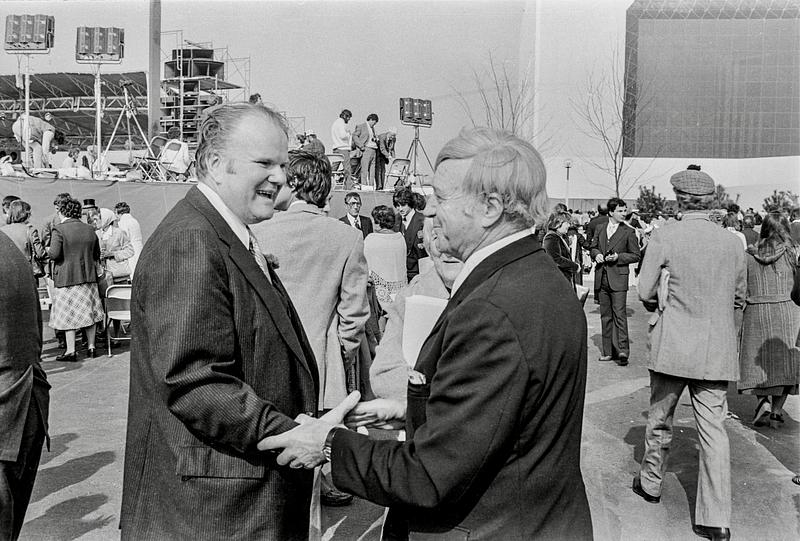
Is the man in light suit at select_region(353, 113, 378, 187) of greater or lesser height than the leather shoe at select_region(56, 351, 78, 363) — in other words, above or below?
above

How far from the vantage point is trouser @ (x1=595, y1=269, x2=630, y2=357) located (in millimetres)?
9633

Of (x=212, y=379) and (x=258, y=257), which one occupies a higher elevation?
(x=258, y=257)

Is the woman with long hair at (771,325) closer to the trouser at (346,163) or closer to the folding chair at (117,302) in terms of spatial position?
the folding chair at (117,302)

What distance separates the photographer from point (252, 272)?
2.24 meters

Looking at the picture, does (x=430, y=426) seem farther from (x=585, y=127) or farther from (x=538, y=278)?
(x=585, y=127)

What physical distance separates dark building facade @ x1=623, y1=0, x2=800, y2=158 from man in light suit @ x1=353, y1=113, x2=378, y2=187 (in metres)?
37.5

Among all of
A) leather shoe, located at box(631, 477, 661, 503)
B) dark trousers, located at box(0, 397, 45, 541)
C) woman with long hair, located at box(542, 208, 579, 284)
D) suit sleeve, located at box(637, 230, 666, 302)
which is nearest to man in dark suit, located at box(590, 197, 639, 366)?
woman with long hair, located at box(542, 208, 579, 284)

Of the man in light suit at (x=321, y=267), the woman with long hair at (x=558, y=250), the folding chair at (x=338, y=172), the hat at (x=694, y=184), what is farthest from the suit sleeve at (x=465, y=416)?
the folding chair at (x=338, y=172)

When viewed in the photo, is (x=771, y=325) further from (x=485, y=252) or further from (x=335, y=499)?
(x=485, y=252)

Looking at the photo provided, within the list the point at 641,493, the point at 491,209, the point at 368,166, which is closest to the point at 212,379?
the point at 491,209

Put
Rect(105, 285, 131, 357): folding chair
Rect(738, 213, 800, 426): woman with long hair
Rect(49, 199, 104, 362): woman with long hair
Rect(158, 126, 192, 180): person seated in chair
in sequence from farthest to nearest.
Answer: Rect(158, 126, 192, 180): person seated in chair, Rect(105, 285, 131, 357): folding chair, Rect(49, 199, 104, 362): woman with long hair, Rect(738, 213, 800, 426): woman with long hair

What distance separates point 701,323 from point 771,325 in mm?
2435

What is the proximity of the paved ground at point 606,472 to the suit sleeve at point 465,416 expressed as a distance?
2.75 meters

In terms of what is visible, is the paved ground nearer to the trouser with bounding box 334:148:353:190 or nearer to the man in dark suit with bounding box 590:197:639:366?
the man in dark suit with bounding box 590:197:639:366
